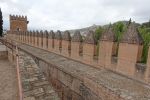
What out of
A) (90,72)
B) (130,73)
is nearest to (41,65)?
(90,72)

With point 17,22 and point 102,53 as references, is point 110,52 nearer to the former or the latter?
point 102,53

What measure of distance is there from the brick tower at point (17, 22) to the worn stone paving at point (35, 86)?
27021mm

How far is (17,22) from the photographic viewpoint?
32.1 m

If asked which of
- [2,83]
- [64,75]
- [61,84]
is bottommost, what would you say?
[2,83]

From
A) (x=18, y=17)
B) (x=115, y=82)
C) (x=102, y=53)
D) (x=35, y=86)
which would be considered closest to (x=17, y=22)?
(x=18, y=17)

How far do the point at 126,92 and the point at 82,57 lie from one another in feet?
8.29

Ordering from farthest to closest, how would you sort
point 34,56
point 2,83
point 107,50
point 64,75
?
point 2,83 → point 34,56 → point 64,75 → point 107,50

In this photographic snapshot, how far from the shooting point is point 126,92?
2986 mm

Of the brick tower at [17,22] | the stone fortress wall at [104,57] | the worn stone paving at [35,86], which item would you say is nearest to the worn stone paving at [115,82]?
the stone fortress wall at [104,57]

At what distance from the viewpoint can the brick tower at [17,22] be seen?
1234 inches

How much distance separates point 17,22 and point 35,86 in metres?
29.4

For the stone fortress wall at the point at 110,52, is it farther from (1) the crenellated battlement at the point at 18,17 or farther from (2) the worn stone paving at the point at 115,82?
(1) the crenellated battlement at the point at 18,17

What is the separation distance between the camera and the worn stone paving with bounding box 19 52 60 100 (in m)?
4.90

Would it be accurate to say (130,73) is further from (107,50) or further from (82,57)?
(82,57)
